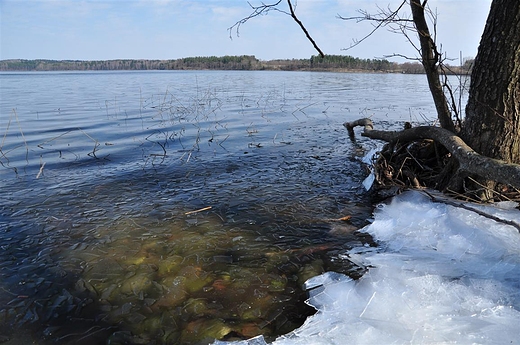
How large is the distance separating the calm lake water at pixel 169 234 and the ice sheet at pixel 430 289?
33 cm

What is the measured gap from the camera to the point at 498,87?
176 inches

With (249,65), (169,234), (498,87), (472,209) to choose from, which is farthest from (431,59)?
(249,65)

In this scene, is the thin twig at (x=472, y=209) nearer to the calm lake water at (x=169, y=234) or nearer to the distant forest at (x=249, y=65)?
the calm lake water at (x=169, y=234)

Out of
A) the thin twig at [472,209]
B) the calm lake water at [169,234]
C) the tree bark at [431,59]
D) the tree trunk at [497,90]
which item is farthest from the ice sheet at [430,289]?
the tree bark at [431,59]

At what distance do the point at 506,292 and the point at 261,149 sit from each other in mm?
6936

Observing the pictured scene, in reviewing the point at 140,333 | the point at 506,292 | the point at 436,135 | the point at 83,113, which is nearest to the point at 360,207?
the point at 436,135

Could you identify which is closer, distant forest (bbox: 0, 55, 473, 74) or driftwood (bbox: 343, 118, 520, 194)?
driftwood (bbox: 343, 118, 520, 194)

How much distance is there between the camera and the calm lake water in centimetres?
309

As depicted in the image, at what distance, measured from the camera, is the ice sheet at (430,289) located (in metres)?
2.50

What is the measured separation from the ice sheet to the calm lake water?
0.33m

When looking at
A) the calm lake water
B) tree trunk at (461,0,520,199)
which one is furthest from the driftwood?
the calm lake water

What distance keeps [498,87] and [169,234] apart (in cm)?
467

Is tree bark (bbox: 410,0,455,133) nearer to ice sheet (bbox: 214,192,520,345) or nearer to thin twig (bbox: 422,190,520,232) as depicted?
thin twig (bbox: 422,190,520,232)

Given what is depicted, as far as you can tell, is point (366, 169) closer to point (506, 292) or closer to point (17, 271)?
point (506, 292)
